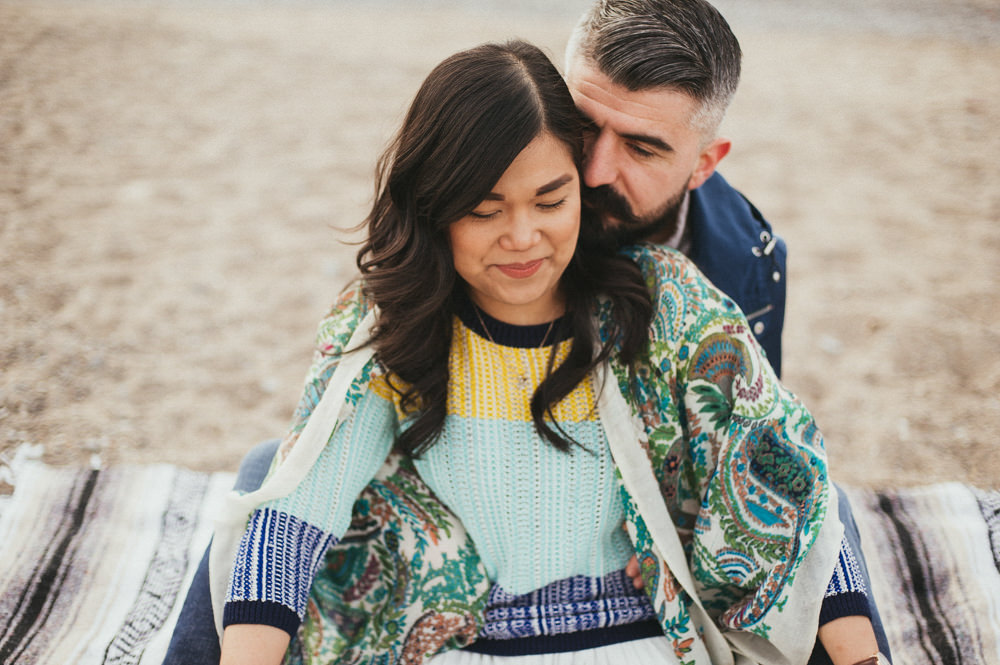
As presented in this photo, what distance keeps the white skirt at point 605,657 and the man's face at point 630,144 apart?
3.46ft

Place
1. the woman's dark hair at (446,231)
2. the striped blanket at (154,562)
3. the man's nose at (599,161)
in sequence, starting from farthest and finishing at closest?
the striped blanket at (154,562)
the man's nose at (599,161)
the woman's dark hair at (446,231)

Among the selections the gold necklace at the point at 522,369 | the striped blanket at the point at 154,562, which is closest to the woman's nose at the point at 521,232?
the gold necklace at the point at 522,369

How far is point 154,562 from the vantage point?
2623mm

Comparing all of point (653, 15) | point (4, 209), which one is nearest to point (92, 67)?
point (4, 209)

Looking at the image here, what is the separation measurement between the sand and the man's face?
1289mm

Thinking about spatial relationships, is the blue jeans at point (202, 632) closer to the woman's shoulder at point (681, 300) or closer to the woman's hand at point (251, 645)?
the woman's hand at point (251, 645)

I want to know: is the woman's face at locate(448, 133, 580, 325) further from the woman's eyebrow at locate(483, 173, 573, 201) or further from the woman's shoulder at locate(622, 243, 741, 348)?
the woman's shoulder at locate(622, 243, 741, 348)

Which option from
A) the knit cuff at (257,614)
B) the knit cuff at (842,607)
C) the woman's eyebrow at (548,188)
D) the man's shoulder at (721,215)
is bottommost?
the knit cuff at (257,614)

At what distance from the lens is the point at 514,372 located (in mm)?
1936

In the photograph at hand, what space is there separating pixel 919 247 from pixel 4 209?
18.6 feet

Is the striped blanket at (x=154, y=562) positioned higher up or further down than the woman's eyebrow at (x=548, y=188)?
further down

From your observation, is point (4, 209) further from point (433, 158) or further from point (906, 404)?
point (906, 404)

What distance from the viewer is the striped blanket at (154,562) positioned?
2.31 m

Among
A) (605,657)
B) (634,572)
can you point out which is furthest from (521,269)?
(605,657)
